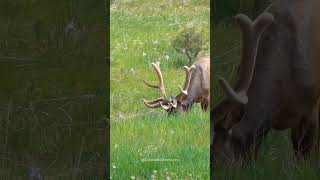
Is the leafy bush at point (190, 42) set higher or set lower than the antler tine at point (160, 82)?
higher

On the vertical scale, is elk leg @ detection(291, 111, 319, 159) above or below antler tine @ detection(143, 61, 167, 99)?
below

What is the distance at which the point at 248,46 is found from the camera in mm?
2529

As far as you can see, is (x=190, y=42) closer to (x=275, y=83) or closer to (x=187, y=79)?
(x=187, y=79)

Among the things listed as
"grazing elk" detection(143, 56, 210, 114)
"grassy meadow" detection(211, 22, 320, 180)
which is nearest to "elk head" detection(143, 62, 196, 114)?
"grazing elk" detection(143, 56, 210, 114)

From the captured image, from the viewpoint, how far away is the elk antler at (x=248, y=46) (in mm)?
2504

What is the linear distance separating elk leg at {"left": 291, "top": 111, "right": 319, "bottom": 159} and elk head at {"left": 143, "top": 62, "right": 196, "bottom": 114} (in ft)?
1.73

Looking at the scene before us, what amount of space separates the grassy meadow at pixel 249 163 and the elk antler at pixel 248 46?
0.04 m

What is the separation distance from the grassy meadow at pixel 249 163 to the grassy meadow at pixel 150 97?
9cm
